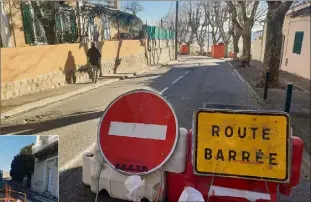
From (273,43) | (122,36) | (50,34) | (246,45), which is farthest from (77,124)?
(246,45)

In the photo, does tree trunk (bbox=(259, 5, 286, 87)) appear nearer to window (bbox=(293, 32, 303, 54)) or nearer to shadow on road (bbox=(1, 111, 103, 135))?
window (bbox=(293, 32, 303, 54))

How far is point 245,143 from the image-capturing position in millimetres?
1941

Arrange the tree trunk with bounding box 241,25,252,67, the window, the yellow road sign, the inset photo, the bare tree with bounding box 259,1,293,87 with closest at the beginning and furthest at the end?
the inset photo
the yellow road sign
the bare tree with bounding box 259,1,293,87
the window
the tree trunk with bounding box 241,25,252,67

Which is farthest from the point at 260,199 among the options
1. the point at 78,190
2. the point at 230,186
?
the point at 78,190

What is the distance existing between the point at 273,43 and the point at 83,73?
8014 mm

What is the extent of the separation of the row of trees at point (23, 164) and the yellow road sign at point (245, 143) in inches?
49.0

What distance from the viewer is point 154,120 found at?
79.6 inches

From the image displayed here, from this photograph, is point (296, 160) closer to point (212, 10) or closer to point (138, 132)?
point (138, 132)

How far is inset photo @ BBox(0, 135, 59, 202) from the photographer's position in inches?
41.3

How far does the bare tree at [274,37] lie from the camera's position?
9141 millimetres

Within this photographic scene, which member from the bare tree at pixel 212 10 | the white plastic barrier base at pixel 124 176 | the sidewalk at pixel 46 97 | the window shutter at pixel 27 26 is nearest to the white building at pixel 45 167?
the white plastic barrier base at pixel 124 176

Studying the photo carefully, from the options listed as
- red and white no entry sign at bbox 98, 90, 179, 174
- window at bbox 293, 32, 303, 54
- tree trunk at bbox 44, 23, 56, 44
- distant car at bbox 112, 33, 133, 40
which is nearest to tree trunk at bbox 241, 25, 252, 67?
window at bbox 293, 32, 303, 54

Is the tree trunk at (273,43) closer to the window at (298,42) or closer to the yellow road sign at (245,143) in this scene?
the window at (298,42)

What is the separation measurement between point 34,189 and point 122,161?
1.06 metres
